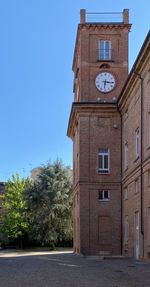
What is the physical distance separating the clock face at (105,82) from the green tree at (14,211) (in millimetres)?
23057

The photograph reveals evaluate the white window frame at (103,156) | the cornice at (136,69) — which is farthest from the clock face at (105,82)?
the white window frame at (103,156)

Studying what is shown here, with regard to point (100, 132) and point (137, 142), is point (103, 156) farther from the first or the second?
point (137, 142)

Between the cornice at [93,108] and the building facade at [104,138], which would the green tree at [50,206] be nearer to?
the building facade at [104,138]

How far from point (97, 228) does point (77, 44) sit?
14471mm

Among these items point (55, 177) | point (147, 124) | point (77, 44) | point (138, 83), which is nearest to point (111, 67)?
point (77, 44)

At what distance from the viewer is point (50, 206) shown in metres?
56.1

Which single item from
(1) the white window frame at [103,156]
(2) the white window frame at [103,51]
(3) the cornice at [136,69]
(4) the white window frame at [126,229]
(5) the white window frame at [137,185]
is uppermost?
(2) the white window frame at [103,51]

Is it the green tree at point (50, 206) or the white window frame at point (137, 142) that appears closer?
the white window frame at point (137, 142)

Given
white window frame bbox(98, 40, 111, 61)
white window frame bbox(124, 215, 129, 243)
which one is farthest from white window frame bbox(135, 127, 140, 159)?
white window frame bbox(98, 40, 111, 61)

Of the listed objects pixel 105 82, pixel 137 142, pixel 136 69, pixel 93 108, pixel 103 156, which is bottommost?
pixel 103 156

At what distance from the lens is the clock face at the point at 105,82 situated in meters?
40.1

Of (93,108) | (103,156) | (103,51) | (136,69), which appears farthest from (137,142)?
(103,51)

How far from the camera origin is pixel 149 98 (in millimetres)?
28375

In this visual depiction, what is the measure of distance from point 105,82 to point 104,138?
4217mm
